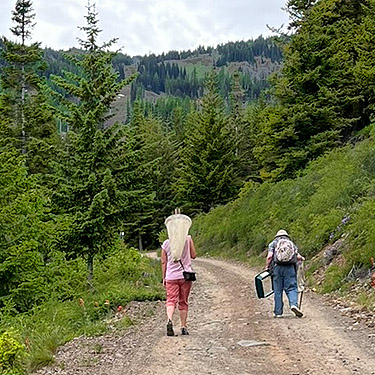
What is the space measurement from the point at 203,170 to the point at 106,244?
90.1 feet

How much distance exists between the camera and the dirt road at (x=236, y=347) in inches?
278

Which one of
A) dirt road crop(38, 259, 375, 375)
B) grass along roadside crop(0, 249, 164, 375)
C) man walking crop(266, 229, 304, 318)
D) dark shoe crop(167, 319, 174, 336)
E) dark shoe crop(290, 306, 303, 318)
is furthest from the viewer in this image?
man walking crop(266, 229, 304, 318)

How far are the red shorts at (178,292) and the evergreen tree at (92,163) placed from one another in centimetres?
775

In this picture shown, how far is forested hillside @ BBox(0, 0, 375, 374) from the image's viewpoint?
49.8ft

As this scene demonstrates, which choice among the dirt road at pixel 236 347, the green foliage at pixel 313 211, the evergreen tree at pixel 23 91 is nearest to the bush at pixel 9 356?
the dirt road at pixel 236 347

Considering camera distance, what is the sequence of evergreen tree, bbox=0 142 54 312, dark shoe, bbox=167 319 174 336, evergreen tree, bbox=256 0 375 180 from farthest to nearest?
evergreen tree, bbox=256 0 375 180 < evergreen tree, bbox=0 142 54 312 < dark shoe, bbox=167 319 174 336

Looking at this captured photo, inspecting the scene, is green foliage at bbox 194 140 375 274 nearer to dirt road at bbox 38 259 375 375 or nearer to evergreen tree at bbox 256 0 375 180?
evergreen tree at bbox 256 0 375 180

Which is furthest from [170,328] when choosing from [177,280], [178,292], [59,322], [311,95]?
[311,95]

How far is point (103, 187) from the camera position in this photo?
1741cm

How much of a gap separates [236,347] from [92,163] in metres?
10.5

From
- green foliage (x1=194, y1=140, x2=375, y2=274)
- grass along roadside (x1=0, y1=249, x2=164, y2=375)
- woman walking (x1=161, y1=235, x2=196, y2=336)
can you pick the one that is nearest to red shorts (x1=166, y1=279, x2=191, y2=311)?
woman walking (x1=161, y1=235, x2=196, y2=336)

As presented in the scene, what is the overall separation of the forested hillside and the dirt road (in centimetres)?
94

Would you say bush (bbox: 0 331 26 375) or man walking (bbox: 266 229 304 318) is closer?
bush (bbox: 0 331 26 375)

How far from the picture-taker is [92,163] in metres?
17.7
